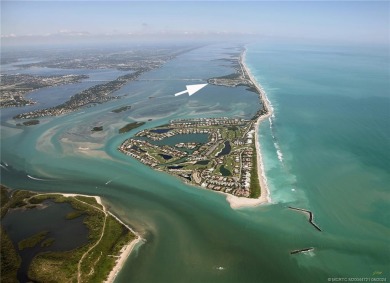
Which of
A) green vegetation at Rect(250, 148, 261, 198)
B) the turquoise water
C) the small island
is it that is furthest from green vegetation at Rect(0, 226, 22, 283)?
green vegetation at Rect(250, 148, 261, 198)

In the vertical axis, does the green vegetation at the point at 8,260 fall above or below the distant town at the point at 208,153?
below

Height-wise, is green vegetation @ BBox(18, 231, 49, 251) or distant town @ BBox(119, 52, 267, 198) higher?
distant town @ BBox(119, 52, 267, 198)

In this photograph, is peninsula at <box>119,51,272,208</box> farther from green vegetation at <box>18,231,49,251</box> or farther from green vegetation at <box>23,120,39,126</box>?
green vegetation at <box>23,120,39,126</box>

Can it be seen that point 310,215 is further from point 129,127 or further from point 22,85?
point 22,85

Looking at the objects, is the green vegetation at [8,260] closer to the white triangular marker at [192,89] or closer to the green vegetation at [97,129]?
the green vegetation at [97,129]

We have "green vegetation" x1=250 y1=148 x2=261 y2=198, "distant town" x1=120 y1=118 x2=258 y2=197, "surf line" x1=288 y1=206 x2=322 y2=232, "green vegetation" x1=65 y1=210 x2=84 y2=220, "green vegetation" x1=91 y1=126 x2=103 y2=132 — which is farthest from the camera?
"green vegetation" x1=91 y1=126 x2=103 y2=132

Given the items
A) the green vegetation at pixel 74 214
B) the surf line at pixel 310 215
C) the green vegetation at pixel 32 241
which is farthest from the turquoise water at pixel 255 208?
the green vegetation at pixel 32 241

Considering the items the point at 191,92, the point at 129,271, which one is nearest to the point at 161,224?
the point at 129,271

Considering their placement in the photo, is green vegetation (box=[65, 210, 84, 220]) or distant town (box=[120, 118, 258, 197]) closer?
green vegetation (box=[65, 210, 84, 220])

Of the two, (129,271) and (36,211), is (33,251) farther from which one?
(129,271)
